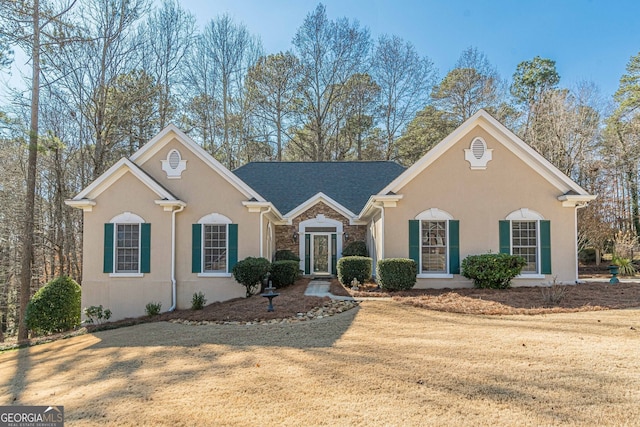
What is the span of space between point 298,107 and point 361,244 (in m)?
15.6

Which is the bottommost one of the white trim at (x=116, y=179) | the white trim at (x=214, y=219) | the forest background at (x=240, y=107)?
the white trim at (x=214, y=219)

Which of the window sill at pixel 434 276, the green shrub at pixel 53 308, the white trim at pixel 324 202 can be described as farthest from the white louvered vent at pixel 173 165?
the window sill at pixel 434 276

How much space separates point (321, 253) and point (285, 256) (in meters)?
1.82

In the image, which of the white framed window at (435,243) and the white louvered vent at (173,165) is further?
the white louvered vent at (173,165)

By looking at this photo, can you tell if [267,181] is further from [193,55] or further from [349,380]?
[349,380]

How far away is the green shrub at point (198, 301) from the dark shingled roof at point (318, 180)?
622 cm

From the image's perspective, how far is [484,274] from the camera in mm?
11430

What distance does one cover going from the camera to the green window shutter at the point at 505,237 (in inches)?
478

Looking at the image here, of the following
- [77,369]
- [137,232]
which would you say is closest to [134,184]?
[137,232]

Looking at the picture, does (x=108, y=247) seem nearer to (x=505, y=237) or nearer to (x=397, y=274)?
(x=397, y=274)

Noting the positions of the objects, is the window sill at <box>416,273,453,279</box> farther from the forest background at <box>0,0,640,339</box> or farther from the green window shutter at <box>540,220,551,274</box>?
the forest background at <box>0,0,640,339</box>

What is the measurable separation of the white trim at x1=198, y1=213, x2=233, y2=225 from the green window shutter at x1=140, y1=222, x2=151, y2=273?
1.68m

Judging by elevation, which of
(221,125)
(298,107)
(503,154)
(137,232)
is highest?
(298,107)

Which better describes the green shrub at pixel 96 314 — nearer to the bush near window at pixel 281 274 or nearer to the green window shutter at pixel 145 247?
the green window shutter at pixel 145 247
